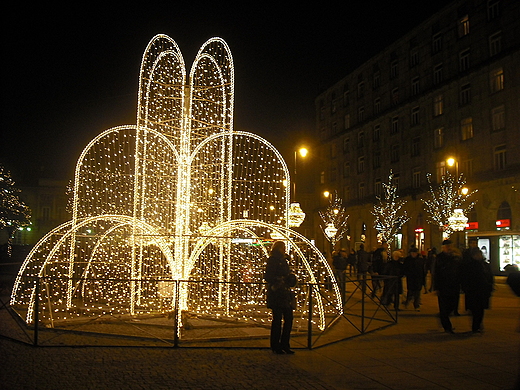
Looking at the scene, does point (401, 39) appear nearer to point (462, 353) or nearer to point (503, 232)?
point (503, 232)

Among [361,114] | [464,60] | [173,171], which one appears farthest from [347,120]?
[173,171]

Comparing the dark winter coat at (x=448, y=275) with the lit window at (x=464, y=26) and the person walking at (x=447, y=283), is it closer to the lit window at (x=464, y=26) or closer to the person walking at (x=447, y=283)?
the person walking at (x=447, y=283)

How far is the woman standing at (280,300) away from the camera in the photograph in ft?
27.9

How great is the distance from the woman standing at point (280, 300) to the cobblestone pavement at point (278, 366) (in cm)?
25

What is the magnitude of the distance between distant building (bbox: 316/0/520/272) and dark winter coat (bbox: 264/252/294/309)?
2477cm

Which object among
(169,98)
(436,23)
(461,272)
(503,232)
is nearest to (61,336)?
A: (169,98)

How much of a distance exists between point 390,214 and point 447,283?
36837mm

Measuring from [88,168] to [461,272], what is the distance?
873 cm

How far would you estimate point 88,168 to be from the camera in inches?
529

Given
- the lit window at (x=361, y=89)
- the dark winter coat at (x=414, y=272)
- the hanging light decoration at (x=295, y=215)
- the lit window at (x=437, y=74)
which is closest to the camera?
the dark winter coat at (x=414, y=272)

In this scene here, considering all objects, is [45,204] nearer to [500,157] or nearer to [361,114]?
[361,114]

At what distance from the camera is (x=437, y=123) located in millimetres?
42750

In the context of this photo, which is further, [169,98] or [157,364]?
[169,98]

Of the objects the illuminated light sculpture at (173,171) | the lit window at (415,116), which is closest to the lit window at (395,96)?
the lit window at (415,116)
